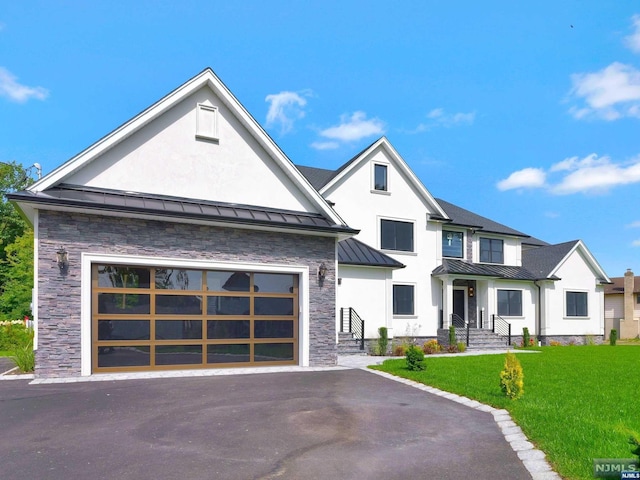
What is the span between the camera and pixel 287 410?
8023 mm

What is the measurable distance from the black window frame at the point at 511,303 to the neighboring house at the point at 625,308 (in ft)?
54.7

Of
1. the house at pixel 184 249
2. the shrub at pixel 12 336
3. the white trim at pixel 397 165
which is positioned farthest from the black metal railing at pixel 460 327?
the shrub at pixel 12 336

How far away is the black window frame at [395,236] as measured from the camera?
73.4 ft

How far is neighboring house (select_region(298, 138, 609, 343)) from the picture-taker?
21.2 m

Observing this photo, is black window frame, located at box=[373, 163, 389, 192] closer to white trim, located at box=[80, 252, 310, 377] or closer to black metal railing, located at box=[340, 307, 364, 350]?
black metal railing, located at box=[340, 307, 364, 350]

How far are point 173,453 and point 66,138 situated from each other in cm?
2129

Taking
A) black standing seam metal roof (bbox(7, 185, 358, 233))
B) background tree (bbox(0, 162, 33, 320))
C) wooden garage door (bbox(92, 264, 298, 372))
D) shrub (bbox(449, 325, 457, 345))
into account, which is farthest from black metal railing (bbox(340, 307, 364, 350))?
background tree (bbox(0, 162, 33, 320))

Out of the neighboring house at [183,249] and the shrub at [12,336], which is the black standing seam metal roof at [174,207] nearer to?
the neighboring house at [183,249]

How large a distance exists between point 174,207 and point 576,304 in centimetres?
2565

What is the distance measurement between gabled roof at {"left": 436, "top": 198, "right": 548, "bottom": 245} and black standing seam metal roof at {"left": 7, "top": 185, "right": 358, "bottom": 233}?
41.6 ft

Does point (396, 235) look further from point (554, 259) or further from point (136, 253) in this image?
point (136, 253)

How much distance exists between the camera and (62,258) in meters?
11.1

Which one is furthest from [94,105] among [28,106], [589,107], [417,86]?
[589,107]

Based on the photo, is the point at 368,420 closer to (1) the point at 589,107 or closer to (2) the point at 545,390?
(2) the point at 545,390
